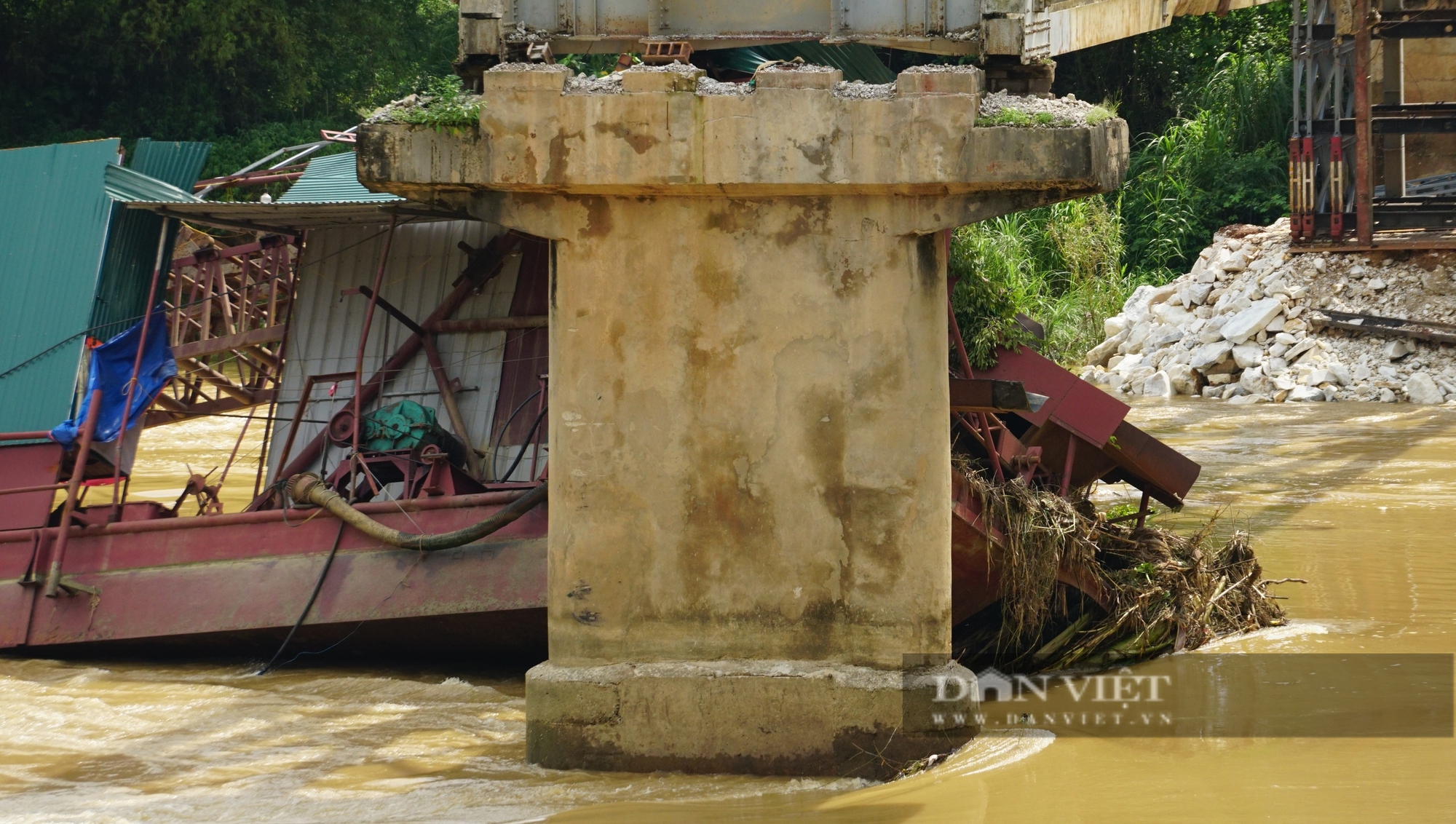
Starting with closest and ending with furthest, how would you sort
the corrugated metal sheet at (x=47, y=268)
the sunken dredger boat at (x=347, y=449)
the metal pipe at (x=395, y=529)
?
the metal pipe at (x=395, y=529), the sunken dredger boat at (x=347, y=449), the corrugated metal sheet at (x=47, y=268)

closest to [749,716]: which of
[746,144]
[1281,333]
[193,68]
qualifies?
[746,144]

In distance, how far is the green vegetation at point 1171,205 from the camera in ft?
80.3

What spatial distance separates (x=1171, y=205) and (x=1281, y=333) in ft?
22.1

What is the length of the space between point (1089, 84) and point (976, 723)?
30.7 m

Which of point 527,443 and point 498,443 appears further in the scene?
point 498,443

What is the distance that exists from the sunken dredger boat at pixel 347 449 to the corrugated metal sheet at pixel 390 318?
16mm

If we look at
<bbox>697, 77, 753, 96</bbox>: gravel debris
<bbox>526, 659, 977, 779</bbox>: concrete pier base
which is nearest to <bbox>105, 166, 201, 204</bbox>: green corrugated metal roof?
<bbox>697, 77, 753, 96</bbox>: gravel debris

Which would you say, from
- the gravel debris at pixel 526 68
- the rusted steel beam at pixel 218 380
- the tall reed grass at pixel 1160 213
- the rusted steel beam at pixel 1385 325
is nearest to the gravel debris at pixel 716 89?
the gravel debris at pixel 526 68

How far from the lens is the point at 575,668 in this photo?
5.52m

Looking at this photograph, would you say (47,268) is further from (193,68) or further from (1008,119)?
(193,68)

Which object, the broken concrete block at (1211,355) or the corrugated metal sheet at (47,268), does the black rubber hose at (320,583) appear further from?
the broken concrete block at (1211,355)

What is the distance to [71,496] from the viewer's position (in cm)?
825

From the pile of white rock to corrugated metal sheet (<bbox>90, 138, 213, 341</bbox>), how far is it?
604 inches

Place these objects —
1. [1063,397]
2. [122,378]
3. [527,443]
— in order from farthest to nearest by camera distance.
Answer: [122,378]
[527,443]
[1063,397]
